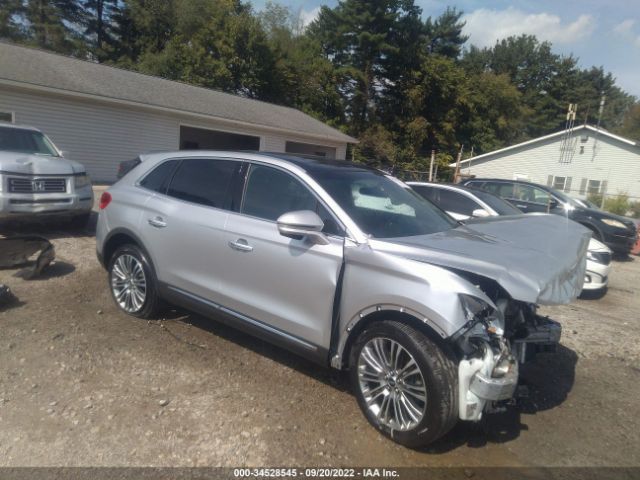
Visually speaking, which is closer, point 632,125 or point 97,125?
point 97,125

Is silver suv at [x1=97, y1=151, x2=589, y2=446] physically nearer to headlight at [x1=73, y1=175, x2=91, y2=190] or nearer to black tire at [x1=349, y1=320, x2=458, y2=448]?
black tire at [x1=349, y1=320, x2=458, y2=448]

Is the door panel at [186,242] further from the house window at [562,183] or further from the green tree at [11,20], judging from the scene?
the green tree at [11,20]

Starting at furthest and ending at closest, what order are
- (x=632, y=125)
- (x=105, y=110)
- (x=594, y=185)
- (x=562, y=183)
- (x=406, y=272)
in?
(x=632, y=125)
(x=562, y=183)
(x=594, y=185)
(x=105, y=110)
(x=406, y=272)

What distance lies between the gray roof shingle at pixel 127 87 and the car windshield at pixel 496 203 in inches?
527

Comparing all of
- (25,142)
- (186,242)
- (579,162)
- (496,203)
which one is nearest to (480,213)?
(496,203)

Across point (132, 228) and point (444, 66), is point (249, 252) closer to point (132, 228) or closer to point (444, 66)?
point (132, 228)

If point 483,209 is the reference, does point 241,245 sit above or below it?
below

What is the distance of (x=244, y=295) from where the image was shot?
3930mm

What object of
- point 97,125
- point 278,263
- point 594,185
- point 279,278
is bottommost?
point 279,278

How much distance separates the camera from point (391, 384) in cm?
319

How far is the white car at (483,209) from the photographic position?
751cm

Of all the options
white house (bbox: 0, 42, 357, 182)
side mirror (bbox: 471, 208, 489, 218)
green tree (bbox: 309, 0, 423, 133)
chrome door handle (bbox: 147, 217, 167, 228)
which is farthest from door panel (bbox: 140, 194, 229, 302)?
green tree (bbox: 309, 0, 423, 133)

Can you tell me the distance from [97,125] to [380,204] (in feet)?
51.4

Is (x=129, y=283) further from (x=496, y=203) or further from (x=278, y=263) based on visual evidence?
(x=496, y=203)
